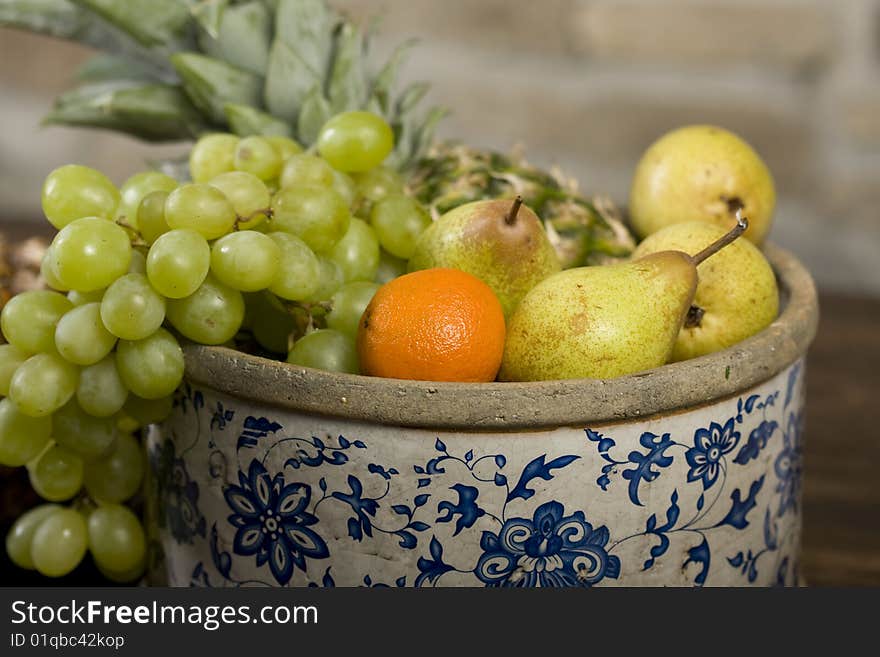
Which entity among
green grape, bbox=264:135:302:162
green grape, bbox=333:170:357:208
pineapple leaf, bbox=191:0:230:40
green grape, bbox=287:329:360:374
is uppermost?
pineapple leaf, bbox=191:0:230:40

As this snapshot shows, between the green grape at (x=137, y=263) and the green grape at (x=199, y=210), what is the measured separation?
0.09ft

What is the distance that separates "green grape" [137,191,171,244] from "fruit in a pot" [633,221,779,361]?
0.34 meters

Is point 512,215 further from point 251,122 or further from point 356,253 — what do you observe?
point 251,122

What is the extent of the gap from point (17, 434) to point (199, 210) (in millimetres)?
182

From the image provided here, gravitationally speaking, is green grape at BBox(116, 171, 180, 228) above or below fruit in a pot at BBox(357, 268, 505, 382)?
above

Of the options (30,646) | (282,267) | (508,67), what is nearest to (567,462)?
(282,267)

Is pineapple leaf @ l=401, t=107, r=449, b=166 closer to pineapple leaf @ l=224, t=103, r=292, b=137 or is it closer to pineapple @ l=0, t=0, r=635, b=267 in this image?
pineapple @ l=0, t=0, r=635, b=267

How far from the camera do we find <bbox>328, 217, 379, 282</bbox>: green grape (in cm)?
72

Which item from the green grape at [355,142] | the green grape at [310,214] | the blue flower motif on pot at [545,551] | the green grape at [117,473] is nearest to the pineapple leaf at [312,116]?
the green grape at [355,142]

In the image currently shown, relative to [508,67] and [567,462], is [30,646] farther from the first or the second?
[508,67]

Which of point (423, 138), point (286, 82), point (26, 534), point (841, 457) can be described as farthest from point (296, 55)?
point (841, 457)

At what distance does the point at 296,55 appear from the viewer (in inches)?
35.4

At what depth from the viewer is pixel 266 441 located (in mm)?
603

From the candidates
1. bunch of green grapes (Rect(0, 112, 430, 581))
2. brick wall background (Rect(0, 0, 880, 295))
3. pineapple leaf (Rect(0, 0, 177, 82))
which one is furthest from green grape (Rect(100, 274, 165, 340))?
brick wall background (Rect(0, 0, 880, 295))
